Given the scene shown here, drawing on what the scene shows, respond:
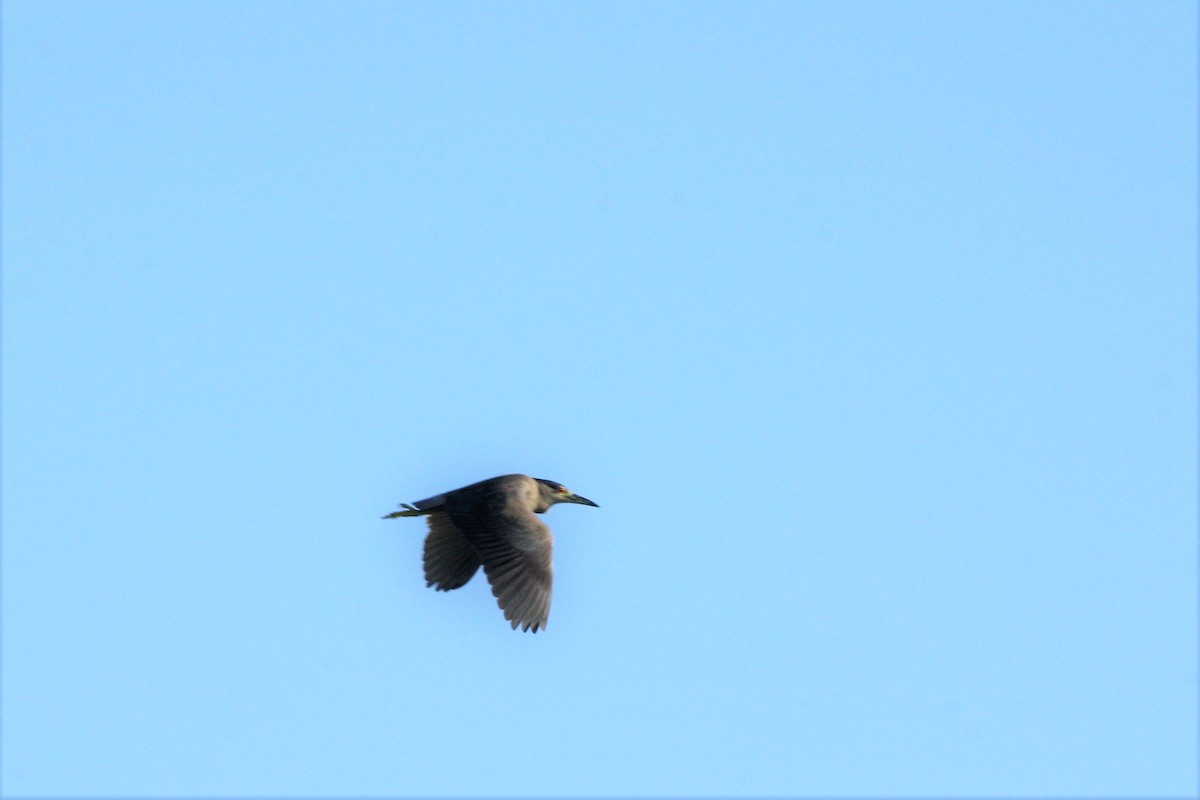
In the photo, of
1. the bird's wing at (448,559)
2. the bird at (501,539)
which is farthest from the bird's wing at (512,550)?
the bird's wing at (448,559)

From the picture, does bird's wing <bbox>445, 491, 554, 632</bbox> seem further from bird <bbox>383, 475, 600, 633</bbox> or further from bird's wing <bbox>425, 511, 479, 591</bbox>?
bird's wing <bbox>425, 511, 479, 591</bbox>

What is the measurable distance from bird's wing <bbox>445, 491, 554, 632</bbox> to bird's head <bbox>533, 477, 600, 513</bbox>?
1.19 m

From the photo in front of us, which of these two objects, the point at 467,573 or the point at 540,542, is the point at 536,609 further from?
the point at 467,573

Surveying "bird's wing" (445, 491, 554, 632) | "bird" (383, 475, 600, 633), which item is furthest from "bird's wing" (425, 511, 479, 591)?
"bird's wing" (445, 491, 554, 632)

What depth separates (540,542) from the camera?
20562 mm

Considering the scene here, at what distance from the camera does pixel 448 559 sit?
73.1 ft

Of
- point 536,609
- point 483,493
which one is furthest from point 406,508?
point 536,609

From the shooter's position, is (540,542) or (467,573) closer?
(540,542)

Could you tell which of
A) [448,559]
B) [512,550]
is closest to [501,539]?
[512,550]

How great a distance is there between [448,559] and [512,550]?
1.95 m

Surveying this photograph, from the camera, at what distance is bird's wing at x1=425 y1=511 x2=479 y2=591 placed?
22250mm

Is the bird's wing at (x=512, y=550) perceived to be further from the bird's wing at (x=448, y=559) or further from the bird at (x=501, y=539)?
the bird's wing at (x=448, y=559)

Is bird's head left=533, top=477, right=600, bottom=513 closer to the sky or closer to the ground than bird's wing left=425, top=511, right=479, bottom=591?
closer to the sky

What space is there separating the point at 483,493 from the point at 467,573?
1230mm
